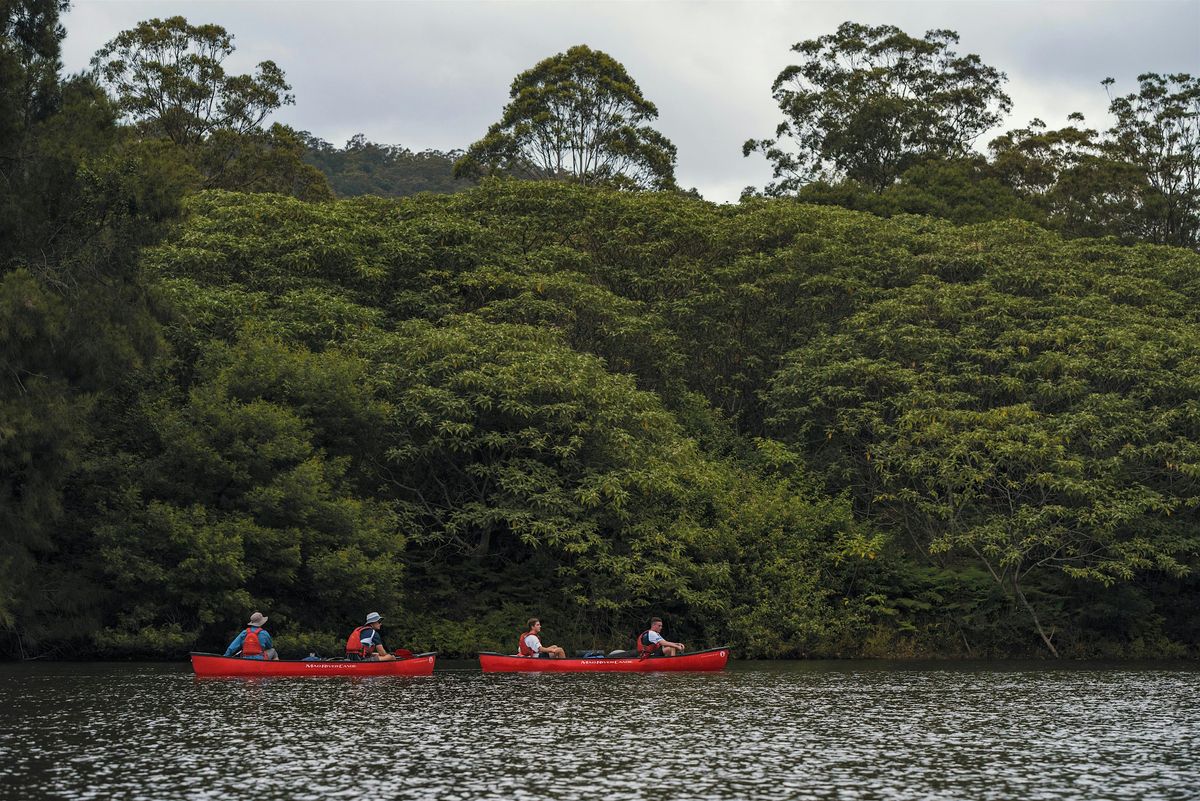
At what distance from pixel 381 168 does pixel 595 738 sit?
98.0m

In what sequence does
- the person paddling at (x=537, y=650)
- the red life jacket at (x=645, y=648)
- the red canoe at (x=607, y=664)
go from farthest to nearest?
the red life jacket at (x=645, y=648) → the person paddling at (x=537, y=650) → the red canoe at (x=607, y=664)

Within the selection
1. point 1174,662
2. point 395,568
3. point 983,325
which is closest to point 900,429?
point 983,325

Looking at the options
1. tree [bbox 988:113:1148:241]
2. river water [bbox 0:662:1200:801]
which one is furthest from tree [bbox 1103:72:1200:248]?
river water [bbox 0:662:1200:801]

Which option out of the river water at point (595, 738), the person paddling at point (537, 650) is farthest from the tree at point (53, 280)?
the person paddling at point (537, 650)

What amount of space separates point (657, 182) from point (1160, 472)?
30886 mm

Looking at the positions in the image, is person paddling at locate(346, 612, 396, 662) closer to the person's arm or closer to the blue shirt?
the blue shirt

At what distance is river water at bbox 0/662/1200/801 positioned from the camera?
51.9ft

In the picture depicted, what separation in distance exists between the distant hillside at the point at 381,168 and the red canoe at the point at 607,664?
72.0 meters

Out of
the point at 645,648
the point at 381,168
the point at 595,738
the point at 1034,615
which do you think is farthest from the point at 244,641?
the point at 381,168

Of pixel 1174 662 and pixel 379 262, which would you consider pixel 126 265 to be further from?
pixel 1174 662

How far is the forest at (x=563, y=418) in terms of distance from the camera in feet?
108

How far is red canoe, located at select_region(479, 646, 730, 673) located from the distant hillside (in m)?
72.0

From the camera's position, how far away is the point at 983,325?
46938 millimetres

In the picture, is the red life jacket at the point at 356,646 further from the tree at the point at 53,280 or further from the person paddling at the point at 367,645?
the tree at the point at 53,280
